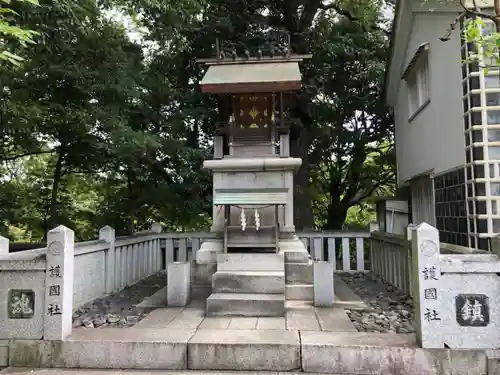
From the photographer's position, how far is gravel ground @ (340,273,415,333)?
219 inches

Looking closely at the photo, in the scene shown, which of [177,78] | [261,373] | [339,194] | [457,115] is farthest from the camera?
[339,194]

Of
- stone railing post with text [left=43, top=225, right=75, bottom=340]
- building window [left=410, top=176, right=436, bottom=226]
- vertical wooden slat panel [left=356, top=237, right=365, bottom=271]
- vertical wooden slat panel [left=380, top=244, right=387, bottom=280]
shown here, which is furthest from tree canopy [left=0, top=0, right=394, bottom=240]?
vertical wooden slat panel [left=380, top=244, right=387, bottom=280]

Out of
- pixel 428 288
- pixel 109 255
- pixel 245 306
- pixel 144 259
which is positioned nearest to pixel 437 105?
pixel 428 288

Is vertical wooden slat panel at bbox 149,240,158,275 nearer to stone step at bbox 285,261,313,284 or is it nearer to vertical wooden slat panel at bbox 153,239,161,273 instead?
vertical wooden slat panel at bbox 153,239,161,273

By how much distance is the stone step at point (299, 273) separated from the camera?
23.5ft

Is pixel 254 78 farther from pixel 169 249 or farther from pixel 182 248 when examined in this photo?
pixel 169 249

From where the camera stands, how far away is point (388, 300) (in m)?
7.27

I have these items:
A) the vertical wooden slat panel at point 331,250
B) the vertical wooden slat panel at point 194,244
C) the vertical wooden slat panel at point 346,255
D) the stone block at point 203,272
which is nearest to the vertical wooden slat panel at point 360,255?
the vertical wooden slat panel at point 346,255

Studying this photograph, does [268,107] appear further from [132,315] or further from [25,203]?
[25,203]

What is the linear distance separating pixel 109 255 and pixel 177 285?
6.02ft

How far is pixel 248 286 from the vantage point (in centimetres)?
665

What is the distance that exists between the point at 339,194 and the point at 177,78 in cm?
775

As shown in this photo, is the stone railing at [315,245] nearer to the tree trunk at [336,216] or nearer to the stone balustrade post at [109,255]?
the stone balustrade post at [109,255]

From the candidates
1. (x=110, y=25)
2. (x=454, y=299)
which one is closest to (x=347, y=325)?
(x=454, y=299)
